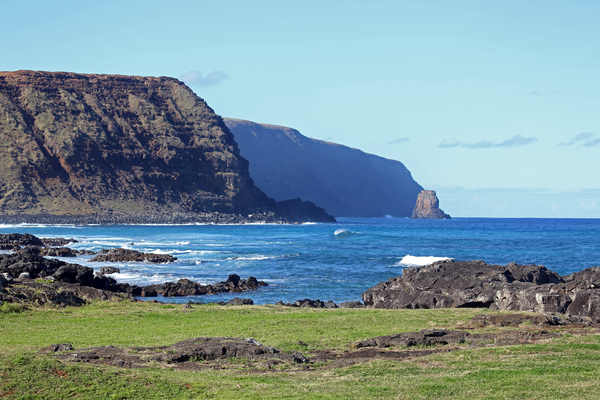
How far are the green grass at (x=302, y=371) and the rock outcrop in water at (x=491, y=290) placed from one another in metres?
4.49

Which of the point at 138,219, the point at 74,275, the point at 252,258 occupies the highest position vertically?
the point at 74,275

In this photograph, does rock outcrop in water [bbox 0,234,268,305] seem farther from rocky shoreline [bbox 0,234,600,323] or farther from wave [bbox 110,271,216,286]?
wave [bbox 110,271,216,286]

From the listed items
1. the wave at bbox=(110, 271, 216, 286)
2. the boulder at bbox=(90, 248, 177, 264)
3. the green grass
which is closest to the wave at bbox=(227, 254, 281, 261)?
the boulder at bbox=(90, 248, 177, 264)

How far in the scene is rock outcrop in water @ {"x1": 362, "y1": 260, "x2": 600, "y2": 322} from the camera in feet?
74.3

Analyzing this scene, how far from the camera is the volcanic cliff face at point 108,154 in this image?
153000 millimetres

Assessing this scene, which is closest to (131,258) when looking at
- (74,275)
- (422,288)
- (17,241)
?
(17,241)

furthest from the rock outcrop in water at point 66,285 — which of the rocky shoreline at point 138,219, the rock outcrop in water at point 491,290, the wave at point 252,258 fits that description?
the rocky shoreline at point 138,219

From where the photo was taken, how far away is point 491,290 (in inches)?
1023

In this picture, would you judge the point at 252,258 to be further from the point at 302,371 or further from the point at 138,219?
the point at 138,219

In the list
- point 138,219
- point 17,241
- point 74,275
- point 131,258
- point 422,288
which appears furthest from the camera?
point 138,219

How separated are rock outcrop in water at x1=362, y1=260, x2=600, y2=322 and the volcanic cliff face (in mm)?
131781

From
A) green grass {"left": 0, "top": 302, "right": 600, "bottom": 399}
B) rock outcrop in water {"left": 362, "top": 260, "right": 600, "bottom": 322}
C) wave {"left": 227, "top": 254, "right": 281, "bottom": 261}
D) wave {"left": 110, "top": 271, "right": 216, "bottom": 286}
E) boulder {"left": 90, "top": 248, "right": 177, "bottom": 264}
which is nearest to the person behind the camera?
green grass {"left": 0, "top": 302, "right": 600, "bottom": 399}

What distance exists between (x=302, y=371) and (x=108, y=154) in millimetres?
164853

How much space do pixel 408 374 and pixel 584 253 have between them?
63938mm
